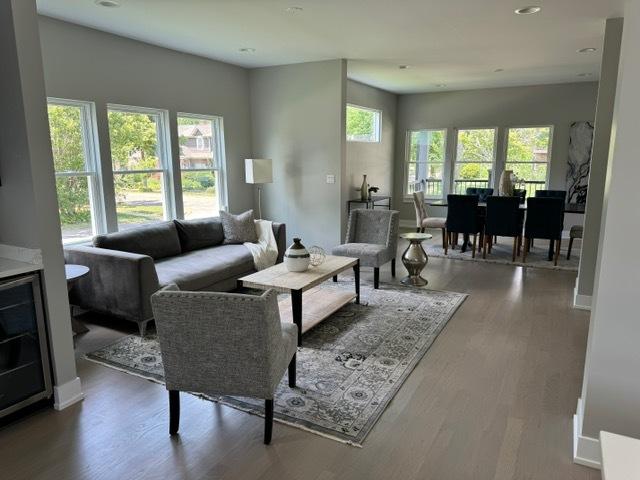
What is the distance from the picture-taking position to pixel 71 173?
4.30 m

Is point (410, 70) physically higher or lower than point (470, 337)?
higher

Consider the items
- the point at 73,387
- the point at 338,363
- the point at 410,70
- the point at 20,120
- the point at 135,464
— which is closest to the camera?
the point at 135,464

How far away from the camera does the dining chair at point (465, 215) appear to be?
252 inches

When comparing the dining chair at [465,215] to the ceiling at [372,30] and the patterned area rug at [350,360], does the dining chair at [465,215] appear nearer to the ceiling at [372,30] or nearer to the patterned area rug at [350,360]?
the ceiling at [372,30]

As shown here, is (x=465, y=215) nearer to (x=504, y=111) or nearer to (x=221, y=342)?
(x=504, y=111)

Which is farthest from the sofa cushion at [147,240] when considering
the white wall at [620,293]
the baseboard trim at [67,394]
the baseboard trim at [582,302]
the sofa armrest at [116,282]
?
the baseboard trim at [582,302]

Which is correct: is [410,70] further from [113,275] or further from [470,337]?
[113,275]

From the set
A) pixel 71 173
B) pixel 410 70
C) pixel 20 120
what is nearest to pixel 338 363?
pixel 20 120

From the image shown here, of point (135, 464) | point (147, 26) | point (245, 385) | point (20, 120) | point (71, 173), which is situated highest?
point (147, 26)

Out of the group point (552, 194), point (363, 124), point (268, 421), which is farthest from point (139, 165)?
point (552, 194)

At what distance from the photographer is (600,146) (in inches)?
159

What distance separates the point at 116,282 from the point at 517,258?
17.6ft

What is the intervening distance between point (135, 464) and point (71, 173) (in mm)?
3172

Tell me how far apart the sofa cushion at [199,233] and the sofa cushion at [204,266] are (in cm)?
11
